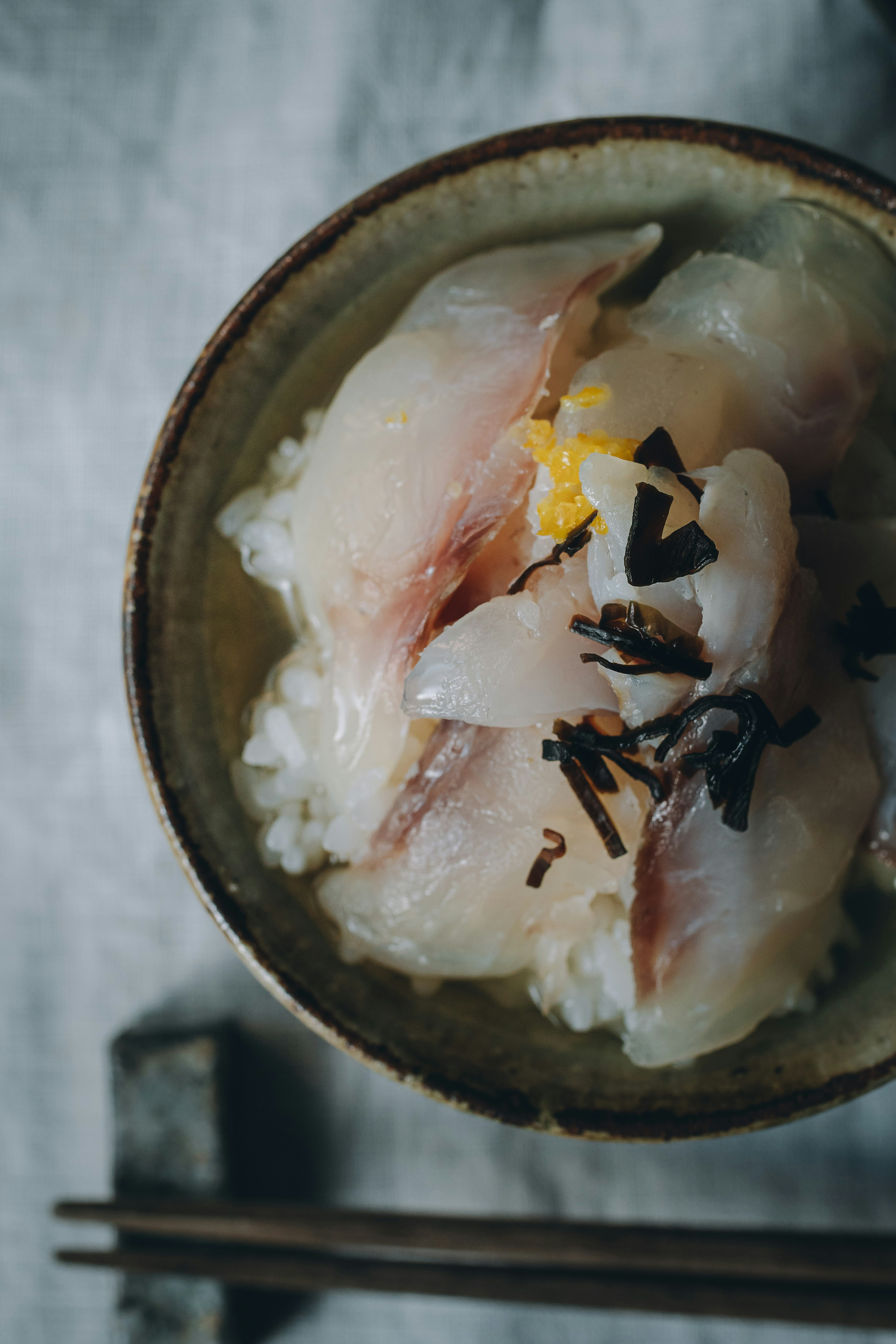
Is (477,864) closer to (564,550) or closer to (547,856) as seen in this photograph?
(547,856)

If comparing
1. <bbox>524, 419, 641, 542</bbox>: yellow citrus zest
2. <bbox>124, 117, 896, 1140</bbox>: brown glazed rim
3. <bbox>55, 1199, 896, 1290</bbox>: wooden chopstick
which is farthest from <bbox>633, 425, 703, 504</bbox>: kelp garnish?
<bbox>55, 1199, 896, 1290</bbox>: wooden chopstick

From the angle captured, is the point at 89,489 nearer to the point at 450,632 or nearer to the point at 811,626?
the point at 450,632

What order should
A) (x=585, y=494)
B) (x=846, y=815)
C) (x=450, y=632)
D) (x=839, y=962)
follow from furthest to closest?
(x=839, y=962) < (x=846, y=815) < (x=450, y=632) < (x=585, y=494)

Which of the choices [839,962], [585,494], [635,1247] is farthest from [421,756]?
[635,1247]

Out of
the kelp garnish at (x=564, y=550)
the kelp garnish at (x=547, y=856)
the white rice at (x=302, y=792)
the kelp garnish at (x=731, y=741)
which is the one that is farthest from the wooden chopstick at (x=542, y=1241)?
the kelp garnish at (x=564, y=550)

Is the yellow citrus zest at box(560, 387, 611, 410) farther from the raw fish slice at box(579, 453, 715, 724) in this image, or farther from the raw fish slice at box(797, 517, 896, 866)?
the raw fish slice at box(797, 517, 896, 866)

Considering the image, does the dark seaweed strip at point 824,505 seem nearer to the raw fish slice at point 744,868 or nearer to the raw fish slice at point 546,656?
the raw fish slice at point 744,868

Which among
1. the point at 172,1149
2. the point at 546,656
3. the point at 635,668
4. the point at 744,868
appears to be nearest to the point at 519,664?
the point at 546,656
